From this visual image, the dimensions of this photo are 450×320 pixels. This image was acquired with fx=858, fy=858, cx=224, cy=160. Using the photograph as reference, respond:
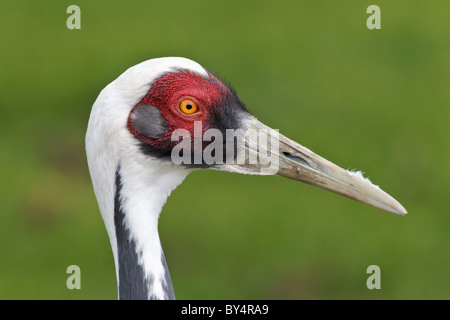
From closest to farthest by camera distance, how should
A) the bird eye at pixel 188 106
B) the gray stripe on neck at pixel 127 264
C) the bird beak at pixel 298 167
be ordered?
1. the gray stripe on neck at pixel 127 264
2. the bird eye at pixel 188 106
3. the bird beak at pixel 298 167

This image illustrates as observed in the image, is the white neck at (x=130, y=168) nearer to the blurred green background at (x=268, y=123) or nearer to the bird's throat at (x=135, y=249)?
the bird's throat at (x=135, y=249)

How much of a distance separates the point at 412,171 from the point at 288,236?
1.77 m

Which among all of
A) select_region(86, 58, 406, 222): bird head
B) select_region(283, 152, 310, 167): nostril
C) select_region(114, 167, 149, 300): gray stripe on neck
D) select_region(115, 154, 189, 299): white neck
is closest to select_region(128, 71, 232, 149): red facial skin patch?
select_region(86, 58, 406, 222): bird head

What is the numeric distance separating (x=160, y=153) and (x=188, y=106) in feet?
0.92

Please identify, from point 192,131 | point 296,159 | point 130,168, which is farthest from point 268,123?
point 130,168

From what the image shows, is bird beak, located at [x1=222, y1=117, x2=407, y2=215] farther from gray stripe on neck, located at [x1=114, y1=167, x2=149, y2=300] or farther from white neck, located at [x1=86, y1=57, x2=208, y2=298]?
gray stripe on neck, located at [x1=114, y1=167, x2=149, y2=300]

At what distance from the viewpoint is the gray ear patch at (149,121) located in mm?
4293

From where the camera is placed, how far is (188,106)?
14.4ft

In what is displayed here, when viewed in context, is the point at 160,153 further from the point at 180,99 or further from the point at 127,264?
the point at 127,264

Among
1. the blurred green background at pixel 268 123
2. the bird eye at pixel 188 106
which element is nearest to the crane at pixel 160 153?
the bird eye at pixel 188 106

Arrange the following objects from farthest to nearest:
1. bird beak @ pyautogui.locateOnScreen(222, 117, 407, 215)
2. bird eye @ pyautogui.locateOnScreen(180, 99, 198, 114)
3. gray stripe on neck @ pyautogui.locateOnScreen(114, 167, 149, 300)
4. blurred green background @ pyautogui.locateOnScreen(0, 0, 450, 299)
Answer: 1. blurred green background @ pyautogui.locateOnScreen(0, 0, 450, 299)
2. bird beak @ pyautogui.locateOnScreen(222, 117, 407, 215)
3. bird eye @ pyautogui.locateOnScreen(180, 99, 198, 114)
4. gray stripe on neck @ pyautogui.locateOnScreen(114, 167, 149, 300)

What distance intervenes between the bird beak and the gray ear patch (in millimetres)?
433

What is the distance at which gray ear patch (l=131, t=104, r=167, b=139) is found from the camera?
429 centimetres
